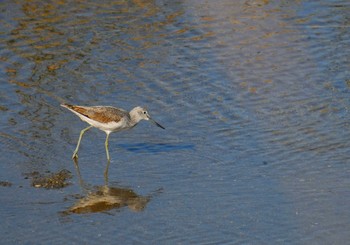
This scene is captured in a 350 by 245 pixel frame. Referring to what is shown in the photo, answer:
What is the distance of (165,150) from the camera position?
11.9 meters

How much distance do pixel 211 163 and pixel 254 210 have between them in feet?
5.00

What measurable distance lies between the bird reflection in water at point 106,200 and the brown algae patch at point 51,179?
0.22 metres

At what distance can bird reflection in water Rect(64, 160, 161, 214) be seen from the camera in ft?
33.3

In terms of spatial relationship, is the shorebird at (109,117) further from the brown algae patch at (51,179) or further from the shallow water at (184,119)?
the brown algae patch at (51,179)

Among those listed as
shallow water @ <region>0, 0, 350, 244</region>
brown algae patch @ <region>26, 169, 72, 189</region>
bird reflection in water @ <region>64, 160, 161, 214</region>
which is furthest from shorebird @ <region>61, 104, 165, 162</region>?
bird reflection in water @ <region>64, 160, 161, 214</region>

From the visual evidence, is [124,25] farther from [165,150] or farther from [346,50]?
[165,150]

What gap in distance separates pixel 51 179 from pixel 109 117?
1.43 metres

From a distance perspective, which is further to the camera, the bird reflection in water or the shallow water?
the bird reflection in water

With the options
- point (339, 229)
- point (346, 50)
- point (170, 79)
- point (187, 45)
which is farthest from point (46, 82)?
point (339, 229)

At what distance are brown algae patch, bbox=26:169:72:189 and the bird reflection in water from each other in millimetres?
216

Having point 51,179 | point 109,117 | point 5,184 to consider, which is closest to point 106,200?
point 51,179

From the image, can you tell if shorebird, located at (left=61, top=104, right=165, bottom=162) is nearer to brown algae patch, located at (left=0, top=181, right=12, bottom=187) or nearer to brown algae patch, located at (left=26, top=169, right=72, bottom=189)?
brown algae patch, located at (left=26, top=169, right=72, bottom=189)

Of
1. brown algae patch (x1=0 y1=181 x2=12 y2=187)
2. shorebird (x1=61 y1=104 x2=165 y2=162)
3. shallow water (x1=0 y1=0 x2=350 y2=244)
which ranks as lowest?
shallow water (x1=0 y1=0 x2=350 y2=244)

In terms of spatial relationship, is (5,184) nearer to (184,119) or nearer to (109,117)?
(109,117)
